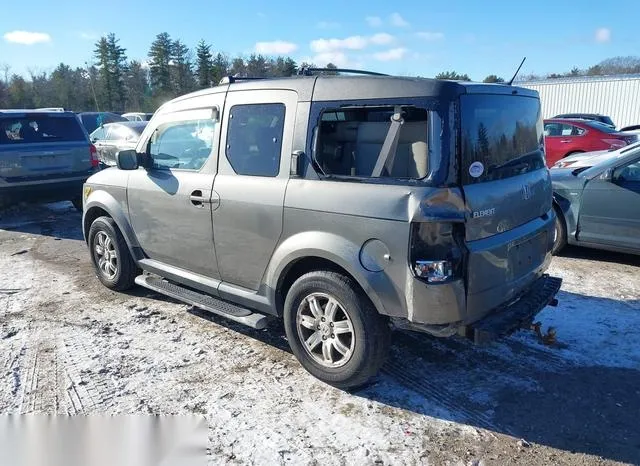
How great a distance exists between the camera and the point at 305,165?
335 centimetres

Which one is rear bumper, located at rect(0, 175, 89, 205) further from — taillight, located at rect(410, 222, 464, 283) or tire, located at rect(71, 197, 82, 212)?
taillight, located at rect(410, 222, 464, 283)

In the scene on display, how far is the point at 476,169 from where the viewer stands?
296 centimetres

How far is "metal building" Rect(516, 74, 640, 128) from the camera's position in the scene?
27.2m

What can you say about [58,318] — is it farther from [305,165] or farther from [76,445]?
[305,165]

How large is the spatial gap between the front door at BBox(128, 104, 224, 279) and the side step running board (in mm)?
200

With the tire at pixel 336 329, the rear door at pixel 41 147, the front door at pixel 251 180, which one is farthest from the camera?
the rear door at pixel 41 147

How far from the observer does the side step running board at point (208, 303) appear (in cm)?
370

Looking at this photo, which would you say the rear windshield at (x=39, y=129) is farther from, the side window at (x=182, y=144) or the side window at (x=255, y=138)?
the side window at (x=255, y=138)

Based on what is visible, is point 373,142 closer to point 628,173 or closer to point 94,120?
point 628,173

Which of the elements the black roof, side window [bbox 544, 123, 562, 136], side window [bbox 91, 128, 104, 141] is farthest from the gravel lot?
side window [bbox 91, 128, 104, 141]

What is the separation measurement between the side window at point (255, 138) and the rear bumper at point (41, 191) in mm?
6131

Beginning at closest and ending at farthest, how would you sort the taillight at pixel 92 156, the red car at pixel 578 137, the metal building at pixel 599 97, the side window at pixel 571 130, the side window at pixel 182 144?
the side window at pixel 182 144, the taillight at pixel 92 156, the red car at pixel 578 137, the side window at pixel 571 130, the metal building at pixel 599 97

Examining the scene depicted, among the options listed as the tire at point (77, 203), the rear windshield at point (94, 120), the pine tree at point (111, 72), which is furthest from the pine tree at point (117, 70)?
the tire at point (77, 203)

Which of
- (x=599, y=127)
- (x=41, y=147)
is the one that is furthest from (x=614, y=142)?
(x=41, y=147)
